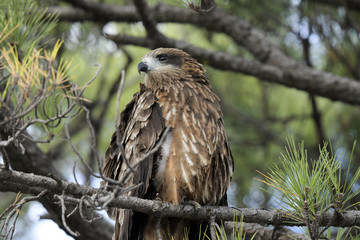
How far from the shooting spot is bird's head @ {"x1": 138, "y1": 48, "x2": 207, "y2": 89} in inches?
156

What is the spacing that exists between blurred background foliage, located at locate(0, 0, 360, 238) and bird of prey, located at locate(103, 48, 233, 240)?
5.46 feet

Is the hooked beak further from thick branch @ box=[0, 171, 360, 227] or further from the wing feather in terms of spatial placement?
thick branch @ box=[0, 171, 360, 227]

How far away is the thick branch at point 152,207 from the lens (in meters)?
2.41

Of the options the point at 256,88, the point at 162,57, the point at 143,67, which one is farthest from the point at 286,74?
the point at 256,88

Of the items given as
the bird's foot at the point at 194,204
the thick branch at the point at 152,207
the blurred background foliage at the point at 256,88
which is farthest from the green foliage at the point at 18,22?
the blurred background foliage at the point at 256,88

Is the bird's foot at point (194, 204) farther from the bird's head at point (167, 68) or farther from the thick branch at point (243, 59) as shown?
the thick branch at point (243, 59)

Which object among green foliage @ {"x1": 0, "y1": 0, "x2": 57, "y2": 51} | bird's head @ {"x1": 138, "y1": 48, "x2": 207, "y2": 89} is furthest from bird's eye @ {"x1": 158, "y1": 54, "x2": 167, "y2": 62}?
green foliage @ {"x1": 0, "y1": 0, "x2": 57, "y2": 51}

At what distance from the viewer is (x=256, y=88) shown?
23.5ft

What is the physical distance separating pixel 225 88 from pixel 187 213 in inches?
148

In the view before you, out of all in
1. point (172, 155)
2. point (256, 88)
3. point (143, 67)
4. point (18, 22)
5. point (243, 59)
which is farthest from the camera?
point (256, 88)

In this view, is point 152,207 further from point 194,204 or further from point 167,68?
point 167,68

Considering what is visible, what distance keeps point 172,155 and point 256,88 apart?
4.01 m

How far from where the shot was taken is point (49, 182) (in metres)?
2.45

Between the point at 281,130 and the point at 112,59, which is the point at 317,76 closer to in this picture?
the point at 281,130
